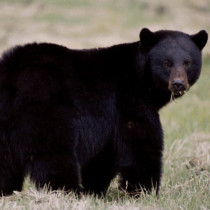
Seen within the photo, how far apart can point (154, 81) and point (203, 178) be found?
1.33 meters

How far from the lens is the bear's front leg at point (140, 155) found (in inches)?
220

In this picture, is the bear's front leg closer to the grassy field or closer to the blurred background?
the grassy field

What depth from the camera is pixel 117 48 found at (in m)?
5.93

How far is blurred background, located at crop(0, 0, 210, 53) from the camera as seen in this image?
2236 cm

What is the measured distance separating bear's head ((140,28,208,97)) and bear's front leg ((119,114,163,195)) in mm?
452

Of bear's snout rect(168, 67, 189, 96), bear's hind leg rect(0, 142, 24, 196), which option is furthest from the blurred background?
bear's hind leg rect(0, 142, 24, 196)

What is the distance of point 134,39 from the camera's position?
22.3 m

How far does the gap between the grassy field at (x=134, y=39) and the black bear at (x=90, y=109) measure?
0.80 ft

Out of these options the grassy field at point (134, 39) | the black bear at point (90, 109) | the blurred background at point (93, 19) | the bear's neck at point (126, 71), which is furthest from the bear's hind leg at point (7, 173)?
the blurred background at point (93, 19)

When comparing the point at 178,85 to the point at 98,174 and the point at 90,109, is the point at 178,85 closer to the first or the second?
the point at 90,109

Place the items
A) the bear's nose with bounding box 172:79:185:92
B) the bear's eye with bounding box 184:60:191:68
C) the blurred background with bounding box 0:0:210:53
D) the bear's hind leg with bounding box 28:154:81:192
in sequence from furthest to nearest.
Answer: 1. the blurred background with bounding box 0:0:210:53
2. the bear's eye with bounding box 184:60:191:68
3. the bear's nose with bounding box 172:79:185:92
4. the bear's hind leg with bounding box 28:154:81:192

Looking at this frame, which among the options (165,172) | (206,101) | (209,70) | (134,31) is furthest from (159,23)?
(165,172)

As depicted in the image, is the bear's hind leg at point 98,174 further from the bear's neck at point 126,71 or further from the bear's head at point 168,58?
the bear's head at point 168,58

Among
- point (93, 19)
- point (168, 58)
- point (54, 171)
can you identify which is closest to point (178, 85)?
point (168, 58)
